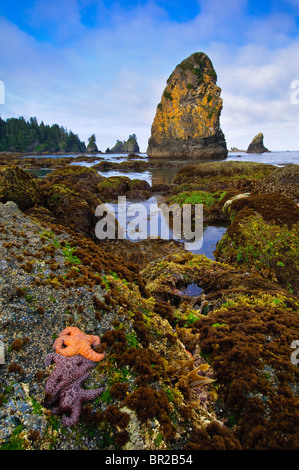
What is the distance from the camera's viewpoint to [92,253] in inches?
231

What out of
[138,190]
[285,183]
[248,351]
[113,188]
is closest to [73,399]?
[248,351]

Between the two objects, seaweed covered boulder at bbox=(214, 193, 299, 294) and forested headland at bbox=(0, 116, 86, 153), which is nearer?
seaweed covered boulder at bbox=(214, 193, 299, 294)

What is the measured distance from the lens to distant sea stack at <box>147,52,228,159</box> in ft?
261

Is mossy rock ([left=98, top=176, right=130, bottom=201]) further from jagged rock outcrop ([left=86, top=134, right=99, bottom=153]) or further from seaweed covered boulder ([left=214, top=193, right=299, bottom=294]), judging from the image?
jagged rock outcrop ([left=86, top=134, right=99, bottom=153])

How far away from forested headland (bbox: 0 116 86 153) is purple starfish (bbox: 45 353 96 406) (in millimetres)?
152031

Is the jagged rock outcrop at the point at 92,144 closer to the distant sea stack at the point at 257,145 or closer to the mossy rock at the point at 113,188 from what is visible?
the distant sea stack at the point at 257,145

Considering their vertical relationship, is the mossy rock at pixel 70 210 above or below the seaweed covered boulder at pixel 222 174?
below

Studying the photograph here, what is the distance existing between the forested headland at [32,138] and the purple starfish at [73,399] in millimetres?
152369

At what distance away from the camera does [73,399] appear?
8.86ft

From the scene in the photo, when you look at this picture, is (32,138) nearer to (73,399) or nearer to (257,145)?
(257,145)

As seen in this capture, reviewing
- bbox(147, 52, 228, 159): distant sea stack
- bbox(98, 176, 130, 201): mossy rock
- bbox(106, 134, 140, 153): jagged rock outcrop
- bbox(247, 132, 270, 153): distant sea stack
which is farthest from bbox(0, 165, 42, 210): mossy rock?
bbox(106, 134, 140, 153): jagged rock outcrop

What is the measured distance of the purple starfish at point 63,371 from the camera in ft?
8.86

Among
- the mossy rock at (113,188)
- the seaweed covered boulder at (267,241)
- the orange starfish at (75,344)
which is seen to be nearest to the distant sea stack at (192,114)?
the mossy rock at (113,188)
